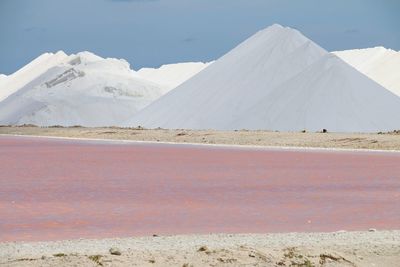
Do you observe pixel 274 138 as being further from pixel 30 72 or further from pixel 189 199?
pixel 30 72

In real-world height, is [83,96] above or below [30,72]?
below

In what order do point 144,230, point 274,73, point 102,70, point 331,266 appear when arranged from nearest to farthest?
point 331,266 < point 144,230 < point 274,73 < point 102,70

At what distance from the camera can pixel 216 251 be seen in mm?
8320

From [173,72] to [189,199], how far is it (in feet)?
461

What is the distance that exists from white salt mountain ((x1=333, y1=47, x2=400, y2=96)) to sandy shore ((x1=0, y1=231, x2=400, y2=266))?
120 m

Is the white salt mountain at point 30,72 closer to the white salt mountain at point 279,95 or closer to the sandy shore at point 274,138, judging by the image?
the white salt mountain at point 279,95

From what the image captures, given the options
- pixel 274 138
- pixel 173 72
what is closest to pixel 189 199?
pixel 274 138

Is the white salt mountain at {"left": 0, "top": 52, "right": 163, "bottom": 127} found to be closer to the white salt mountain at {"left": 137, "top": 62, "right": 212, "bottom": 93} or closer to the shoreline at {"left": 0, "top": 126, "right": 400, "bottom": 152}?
the white salt mountain at {"left": 137, "top": 62, "right": 212, "bottom": 93}

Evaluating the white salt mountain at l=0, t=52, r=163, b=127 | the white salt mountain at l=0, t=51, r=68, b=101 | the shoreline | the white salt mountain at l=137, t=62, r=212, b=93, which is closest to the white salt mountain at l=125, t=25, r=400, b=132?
the shoreline

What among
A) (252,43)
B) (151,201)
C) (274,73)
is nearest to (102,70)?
(252,43)

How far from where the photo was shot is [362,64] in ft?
505

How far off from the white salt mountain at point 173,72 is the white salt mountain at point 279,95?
73.3m

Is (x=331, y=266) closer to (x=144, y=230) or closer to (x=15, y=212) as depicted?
(x=144, y=230)

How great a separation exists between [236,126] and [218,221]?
48054 millimetres
